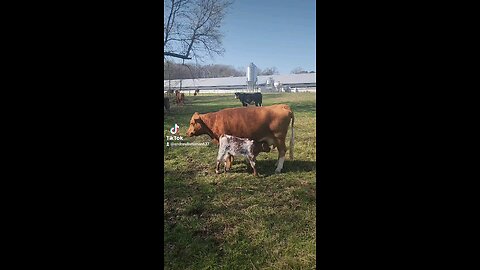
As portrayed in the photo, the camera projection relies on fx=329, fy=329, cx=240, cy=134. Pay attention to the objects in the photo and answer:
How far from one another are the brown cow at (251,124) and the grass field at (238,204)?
0.03m

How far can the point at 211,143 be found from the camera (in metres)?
1.66

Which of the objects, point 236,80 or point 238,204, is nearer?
point 238,204

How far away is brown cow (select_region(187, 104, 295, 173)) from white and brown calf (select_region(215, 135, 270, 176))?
0.02m

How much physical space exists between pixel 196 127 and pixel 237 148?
23cm

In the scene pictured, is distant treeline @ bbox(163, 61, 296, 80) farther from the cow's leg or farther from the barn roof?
the cow's leg

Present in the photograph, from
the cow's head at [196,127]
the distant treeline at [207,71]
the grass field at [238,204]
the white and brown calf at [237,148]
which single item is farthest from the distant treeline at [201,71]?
the white and brown calf at [237,148]

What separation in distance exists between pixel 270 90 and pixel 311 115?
0.27 metres

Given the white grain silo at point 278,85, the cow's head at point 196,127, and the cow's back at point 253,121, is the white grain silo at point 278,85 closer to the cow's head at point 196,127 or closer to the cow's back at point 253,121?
the cow's back at point 253,121

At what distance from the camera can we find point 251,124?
1665mm

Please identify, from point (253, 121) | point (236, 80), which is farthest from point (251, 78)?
point (253, 121)

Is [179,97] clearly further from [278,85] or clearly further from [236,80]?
[278,85]

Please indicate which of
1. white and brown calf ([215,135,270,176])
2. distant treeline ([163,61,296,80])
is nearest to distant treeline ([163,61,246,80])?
distant treeline ([163,61,296,80])

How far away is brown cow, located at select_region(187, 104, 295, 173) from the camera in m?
1.65
